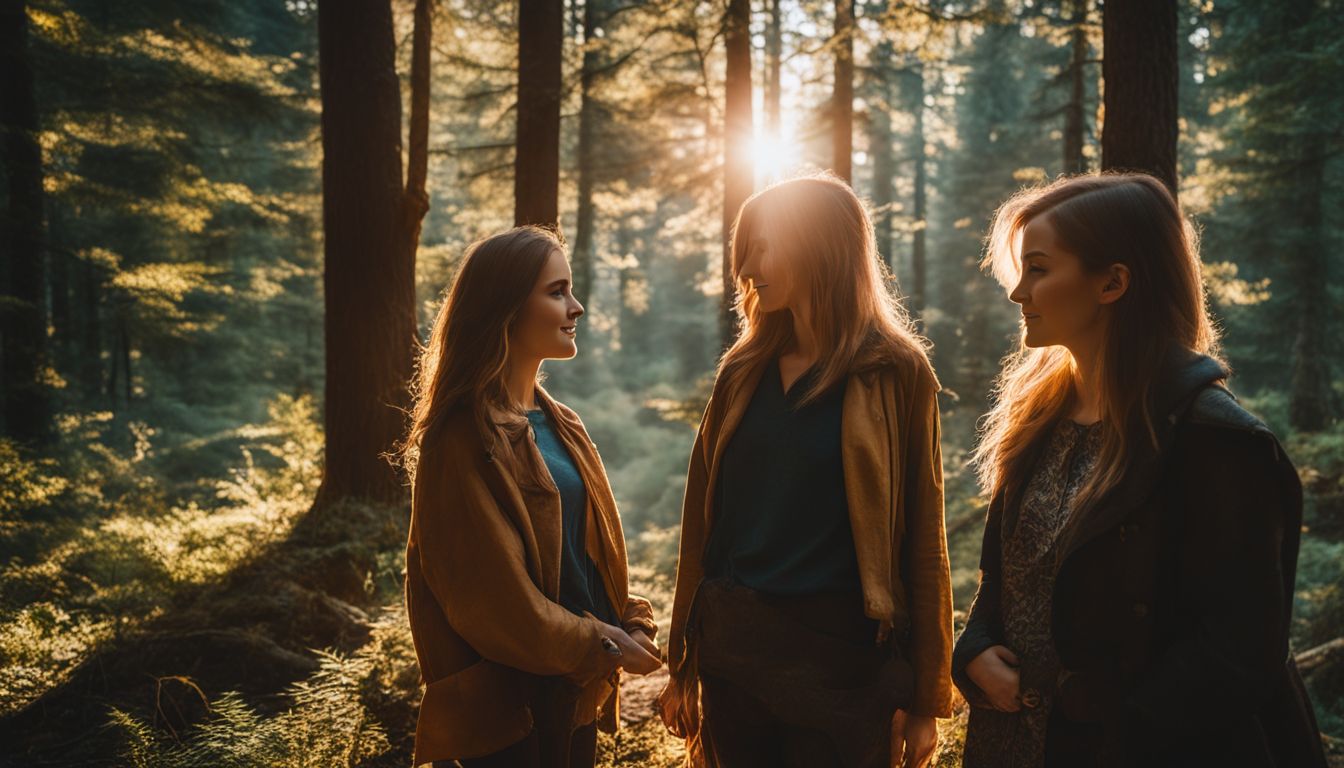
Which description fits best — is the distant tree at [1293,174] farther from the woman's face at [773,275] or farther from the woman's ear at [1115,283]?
the woman's face at [773,275]

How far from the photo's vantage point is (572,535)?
254 centimetres

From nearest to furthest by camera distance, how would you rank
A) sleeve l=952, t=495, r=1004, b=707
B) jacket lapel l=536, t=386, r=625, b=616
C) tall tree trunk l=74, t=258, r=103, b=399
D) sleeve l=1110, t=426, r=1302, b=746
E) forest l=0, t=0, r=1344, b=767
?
sleeve l=1110, t=426, r=1302, b=746, sleeve l=952, t=495, r=1004, b=707, jacket lapel l=536, t=386, r=625, b=616, forest l=0, t=0, r=1344, b=767, tall tree trunk l=74, t=258, r=103, b=399

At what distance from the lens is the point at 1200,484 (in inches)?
66.4

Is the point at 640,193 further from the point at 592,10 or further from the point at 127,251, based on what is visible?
the point at 127,251

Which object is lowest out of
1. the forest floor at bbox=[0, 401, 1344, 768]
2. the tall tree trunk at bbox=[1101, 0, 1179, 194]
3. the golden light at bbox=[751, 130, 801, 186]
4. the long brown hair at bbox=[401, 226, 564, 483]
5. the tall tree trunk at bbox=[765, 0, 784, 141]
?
the forest floor at bbox=[0, 401, 1344, 768]

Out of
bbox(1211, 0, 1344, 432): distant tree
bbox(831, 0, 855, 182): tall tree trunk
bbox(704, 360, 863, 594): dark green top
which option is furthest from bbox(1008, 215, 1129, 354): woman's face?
bbox(1211, 0, 1344, 432): distant tree

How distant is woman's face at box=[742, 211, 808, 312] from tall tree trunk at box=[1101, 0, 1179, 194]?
3.32m

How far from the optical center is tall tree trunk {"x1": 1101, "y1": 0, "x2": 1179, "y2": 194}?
448 cm

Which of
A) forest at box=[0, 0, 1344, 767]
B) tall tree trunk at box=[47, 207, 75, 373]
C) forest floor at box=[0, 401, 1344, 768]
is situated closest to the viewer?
forest floor at box=[0, 401, 1344, 768]

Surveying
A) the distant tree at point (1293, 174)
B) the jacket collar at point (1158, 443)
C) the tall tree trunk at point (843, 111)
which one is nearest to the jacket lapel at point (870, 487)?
the jacket collar at point (1158, 443)

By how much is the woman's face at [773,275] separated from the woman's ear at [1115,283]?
0.84m

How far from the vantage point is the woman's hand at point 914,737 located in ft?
7.29

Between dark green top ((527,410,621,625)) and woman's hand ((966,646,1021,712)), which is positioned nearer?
woman's hand ((966,646,1021,712))

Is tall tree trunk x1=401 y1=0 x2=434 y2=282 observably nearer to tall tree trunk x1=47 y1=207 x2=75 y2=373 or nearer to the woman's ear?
the woman's ear
